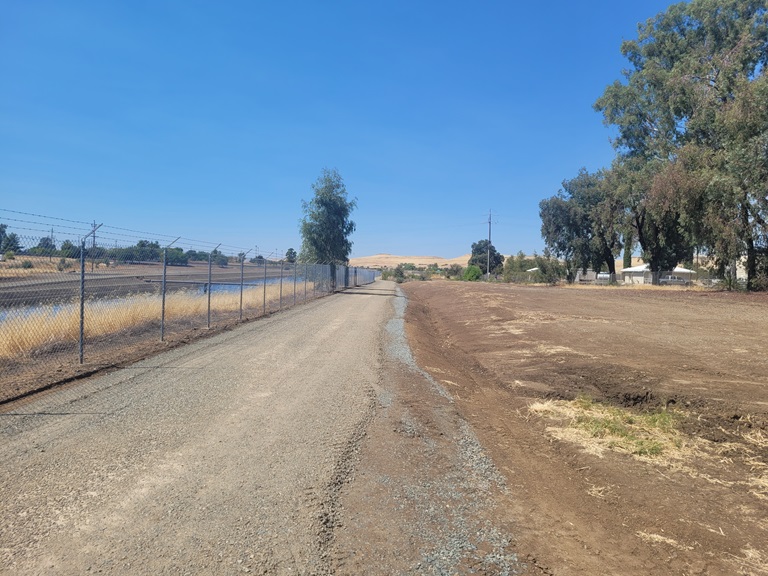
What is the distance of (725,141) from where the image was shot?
31172 millimetres

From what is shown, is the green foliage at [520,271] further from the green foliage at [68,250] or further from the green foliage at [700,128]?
the green foliage at [68,250]

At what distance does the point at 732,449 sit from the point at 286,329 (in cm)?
1124

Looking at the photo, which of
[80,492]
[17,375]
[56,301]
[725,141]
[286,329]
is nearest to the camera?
[80,492]

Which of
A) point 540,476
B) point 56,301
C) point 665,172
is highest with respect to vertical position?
point 665,172

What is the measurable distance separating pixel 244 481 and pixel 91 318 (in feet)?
28.3

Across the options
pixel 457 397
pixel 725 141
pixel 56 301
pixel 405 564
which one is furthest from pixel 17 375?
pixel 725 141

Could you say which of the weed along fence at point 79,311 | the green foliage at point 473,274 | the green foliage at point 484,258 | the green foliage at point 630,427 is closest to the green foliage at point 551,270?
the green foliage at point 473,274

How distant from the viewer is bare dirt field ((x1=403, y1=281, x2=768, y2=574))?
3920 mm

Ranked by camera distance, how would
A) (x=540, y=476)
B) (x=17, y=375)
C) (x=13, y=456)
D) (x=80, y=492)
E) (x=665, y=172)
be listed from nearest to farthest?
(x=80, y=492)
(x=13, y=456)
(x=540, y=476)
(x=17, y=375)
(x=665, y=172)

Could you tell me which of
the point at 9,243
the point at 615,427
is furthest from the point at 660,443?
the point at 9,243

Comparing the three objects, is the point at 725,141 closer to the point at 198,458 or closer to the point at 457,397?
the point at 457,397

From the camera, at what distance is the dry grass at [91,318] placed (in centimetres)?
894

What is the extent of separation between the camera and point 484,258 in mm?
127312

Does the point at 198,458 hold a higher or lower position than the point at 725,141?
lower
